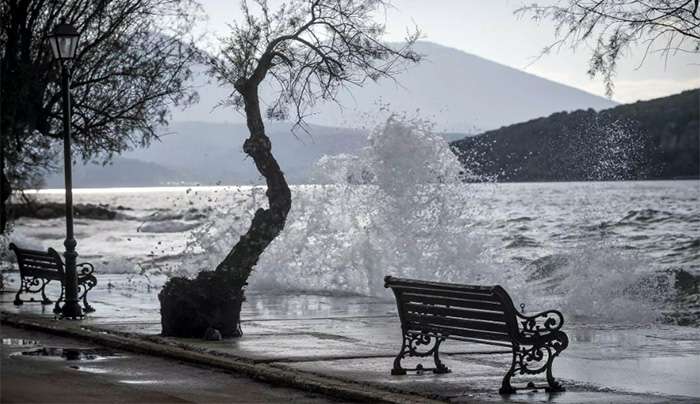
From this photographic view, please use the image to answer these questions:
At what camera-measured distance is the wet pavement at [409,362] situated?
34.6ft

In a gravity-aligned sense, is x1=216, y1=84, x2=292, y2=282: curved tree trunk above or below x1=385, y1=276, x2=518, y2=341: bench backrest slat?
above

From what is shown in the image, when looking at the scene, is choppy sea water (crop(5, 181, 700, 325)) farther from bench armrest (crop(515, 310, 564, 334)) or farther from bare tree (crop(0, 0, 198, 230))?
bench armrest (crop(515, 310, 564, 334))

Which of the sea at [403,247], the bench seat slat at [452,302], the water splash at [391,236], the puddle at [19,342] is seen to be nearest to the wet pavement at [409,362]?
the bench seat slat at [452,302]

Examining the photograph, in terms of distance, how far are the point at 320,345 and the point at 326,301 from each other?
7.52 meters

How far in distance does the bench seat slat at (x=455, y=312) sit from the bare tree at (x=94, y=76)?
10206 millimetres

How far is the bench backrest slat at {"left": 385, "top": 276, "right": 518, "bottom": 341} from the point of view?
34.4 feet

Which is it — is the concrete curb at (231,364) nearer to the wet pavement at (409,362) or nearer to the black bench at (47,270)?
the wet pavement at (409,362)

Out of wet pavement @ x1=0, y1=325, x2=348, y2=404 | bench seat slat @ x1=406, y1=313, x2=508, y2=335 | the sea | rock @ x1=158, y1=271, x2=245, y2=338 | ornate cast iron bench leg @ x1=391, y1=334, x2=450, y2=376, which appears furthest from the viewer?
the sea

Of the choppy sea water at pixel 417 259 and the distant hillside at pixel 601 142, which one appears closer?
the choppy sea water at pixel 417 259

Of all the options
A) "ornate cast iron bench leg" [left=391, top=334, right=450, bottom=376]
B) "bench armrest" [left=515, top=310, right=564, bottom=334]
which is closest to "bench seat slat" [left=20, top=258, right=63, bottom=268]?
"ornate cast iron bench leg" [left=391, top=334, right=450, bottom=376]

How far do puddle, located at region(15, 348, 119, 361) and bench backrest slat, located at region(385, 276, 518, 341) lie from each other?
325cm

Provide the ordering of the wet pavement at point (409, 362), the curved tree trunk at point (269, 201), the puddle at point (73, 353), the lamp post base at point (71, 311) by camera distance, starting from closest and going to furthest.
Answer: the wet pavement at point (409, 362), the puddle at point (73, 353), the curved tree trunk at point (269, 201), the lamp post base at point (71, 311)

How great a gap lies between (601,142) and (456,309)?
149343 mm

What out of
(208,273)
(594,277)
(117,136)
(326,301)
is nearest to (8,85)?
(117,136)
